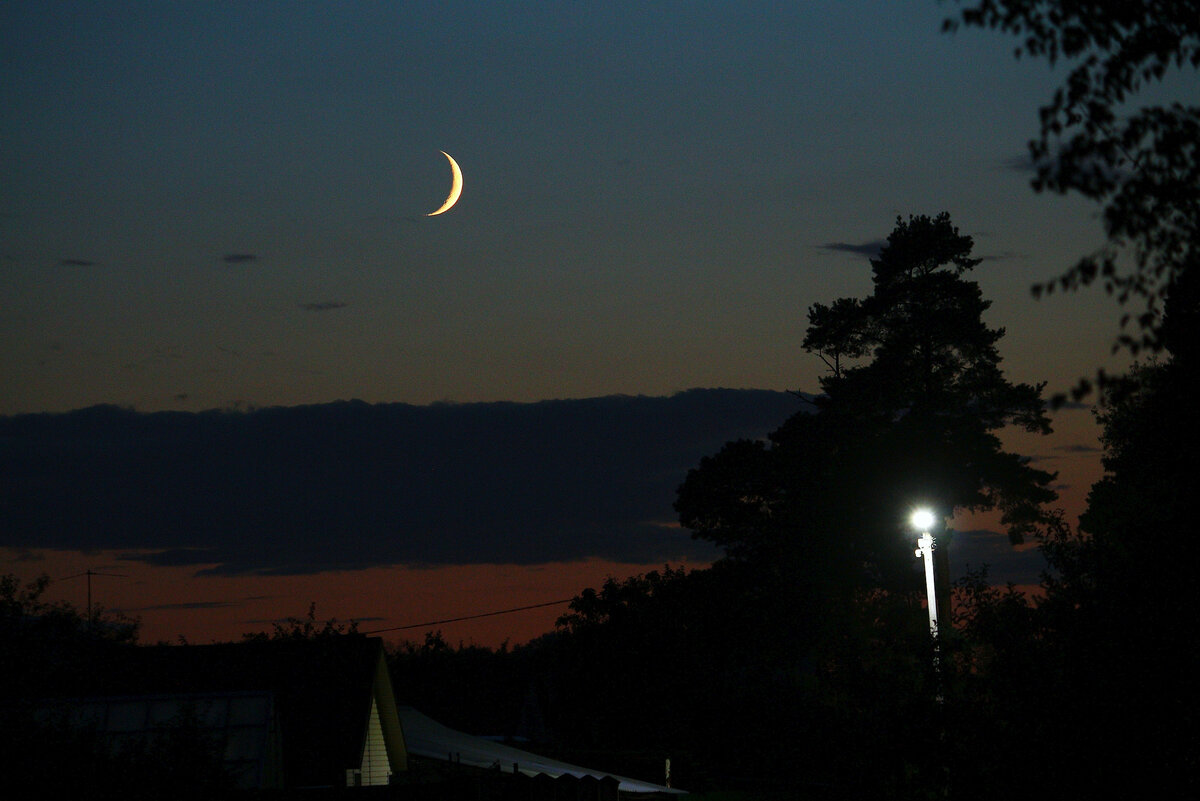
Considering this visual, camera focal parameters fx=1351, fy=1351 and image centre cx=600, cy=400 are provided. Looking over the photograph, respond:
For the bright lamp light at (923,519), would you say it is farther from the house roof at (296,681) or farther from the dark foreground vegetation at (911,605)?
the house roof at (296,681)

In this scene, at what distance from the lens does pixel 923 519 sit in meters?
26.2

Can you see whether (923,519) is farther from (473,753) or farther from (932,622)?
(473,753)

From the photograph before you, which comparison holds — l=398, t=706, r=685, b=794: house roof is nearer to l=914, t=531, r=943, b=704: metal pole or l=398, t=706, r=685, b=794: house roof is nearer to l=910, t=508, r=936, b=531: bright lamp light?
l=914, t=531, r=943, b=704: metal pole

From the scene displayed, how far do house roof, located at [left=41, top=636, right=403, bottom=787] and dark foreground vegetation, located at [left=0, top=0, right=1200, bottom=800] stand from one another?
1.86 meters

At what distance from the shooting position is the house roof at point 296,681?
99.0 ft

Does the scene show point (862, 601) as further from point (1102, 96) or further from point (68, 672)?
point (1102, 96)

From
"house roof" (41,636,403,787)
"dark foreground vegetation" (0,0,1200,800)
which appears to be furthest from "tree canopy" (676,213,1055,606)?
"house roof" (41,636,403,787)

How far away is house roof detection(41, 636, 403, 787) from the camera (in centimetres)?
3019

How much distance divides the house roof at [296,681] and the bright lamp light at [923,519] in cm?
1327

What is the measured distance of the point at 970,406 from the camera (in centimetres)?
4584

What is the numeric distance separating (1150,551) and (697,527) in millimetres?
41671

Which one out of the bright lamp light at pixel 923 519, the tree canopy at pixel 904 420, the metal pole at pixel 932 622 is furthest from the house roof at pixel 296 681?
the tree canopy at pixel 904 420

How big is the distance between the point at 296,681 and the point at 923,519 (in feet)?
50.2

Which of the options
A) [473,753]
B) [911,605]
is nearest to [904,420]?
[911,605]
